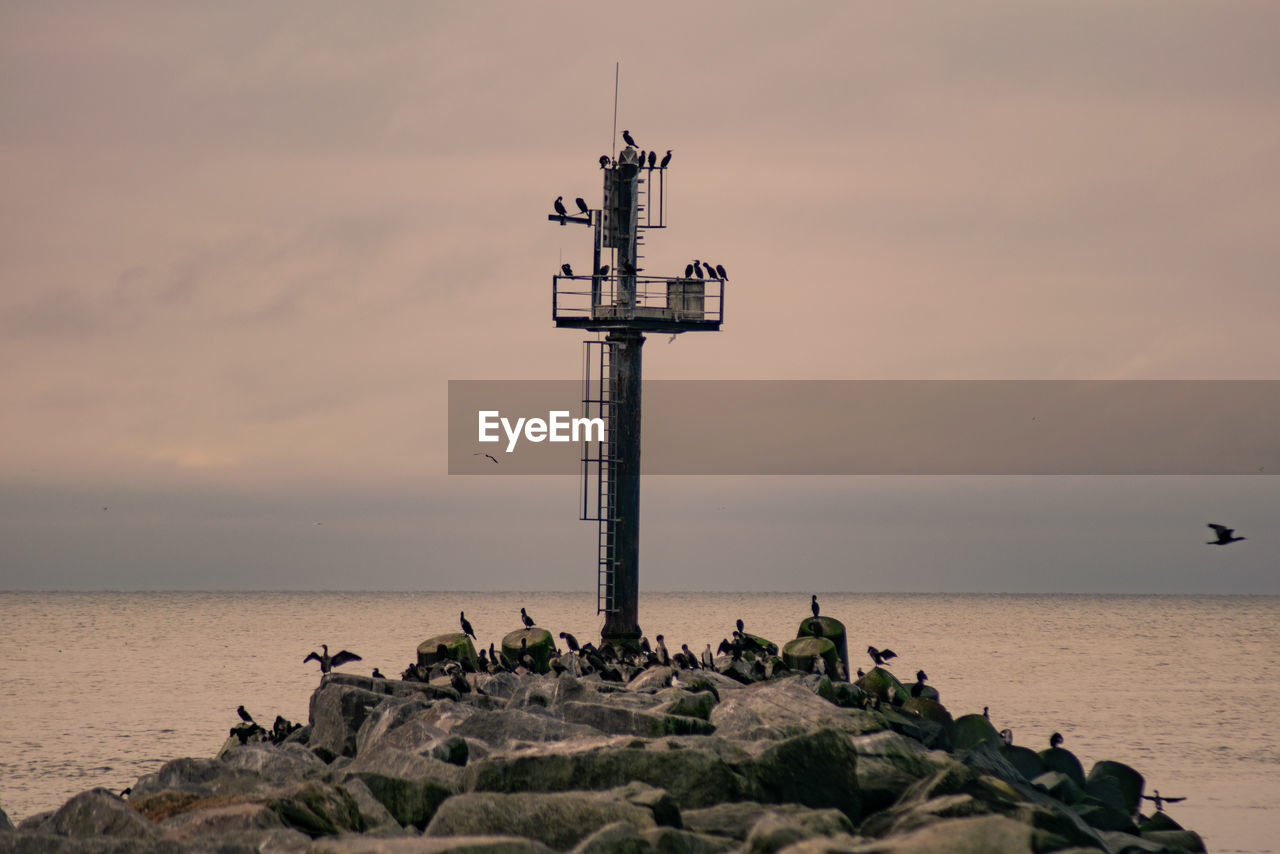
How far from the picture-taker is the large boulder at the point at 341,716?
16062 millimetres

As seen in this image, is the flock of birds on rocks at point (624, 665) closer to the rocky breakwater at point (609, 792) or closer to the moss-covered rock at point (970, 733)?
the moss-covered rock at point (970, 733)

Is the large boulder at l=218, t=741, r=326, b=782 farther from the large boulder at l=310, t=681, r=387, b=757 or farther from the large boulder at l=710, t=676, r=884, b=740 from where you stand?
the large boulder at l=710, t=676, r=884, b=740

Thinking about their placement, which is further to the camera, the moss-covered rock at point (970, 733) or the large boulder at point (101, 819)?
the moss-covered rock at point (970, 733)

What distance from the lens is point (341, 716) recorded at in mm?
16266

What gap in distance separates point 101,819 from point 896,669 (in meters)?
52.7

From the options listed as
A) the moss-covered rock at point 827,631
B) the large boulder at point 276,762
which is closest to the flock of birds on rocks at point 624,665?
the moss-covered rock at point 827,631

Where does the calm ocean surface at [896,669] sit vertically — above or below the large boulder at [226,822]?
below

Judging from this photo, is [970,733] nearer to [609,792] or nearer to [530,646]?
[609,792]

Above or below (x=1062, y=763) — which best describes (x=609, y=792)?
above

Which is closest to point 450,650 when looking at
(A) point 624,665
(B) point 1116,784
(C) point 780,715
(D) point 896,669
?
(A) point 624,665

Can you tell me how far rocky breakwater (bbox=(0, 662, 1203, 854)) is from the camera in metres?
8.69

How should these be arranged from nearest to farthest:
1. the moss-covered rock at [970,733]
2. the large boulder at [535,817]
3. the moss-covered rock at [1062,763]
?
1. the large boulder at [535,817]
2. the moss-covered rock at [1062,763]
3. the moss-covered rock at [970,733]

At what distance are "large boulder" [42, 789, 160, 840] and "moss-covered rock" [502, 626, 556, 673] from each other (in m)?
13.7

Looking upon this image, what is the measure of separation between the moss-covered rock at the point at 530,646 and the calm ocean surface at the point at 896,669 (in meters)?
8.17
